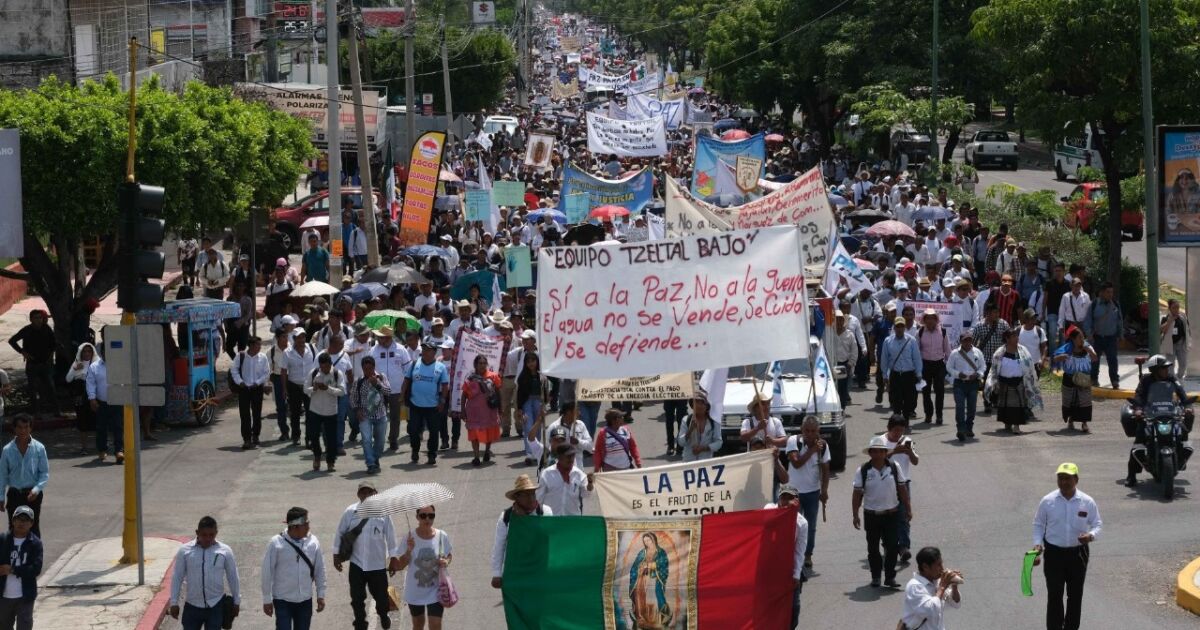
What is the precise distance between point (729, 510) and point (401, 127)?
46.8 meters

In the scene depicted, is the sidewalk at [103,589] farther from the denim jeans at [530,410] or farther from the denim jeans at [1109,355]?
the denim jeans at [1109,355]

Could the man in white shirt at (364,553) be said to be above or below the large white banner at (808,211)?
below

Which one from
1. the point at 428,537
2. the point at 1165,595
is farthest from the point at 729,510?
the point at 1165,595

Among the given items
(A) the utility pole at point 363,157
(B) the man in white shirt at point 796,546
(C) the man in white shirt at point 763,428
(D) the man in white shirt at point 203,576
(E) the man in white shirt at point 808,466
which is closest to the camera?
(B) the man in white shirt at point 796,546

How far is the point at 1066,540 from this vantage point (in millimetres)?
12055

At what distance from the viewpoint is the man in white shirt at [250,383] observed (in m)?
20.2

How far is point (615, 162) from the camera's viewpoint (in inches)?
1898

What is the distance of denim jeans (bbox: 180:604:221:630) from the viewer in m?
11.7

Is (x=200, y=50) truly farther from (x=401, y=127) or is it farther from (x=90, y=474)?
(x=90, y=474)

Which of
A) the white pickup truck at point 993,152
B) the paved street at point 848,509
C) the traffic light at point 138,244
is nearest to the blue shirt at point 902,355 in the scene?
the paved street at point 848,509

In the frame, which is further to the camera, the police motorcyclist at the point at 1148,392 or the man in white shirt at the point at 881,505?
the police motorcyclist at the point at 1148,392

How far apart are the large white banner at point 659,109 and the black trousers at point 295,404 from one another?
31.4 m

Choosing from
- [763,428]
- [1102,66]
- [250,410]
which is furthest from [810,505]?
Answer: [1102,66]

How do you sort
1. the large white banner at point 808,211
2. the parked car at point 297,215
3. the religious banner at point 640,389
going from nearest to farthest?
the religious banner at point 640,389, the large white banner at point 808,211, the parked car at point 297,215
